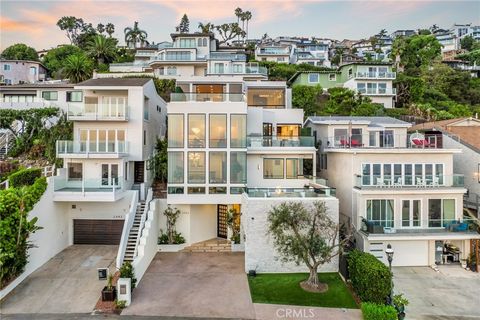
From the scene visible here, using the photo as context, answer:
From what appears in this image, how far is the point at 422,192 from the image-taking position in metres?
16.8

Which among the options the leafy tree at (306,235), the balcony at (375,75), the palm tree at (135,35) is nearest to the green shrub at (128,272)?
the leafy tree at (306,235)

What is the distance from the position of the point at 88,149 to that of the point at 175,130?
5626mm

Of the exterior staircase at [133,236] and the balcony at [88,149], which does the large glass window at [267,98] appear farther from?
the exterior staircase at [133,236]

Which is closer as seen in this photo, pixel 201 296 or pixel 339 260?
pixel 201 296

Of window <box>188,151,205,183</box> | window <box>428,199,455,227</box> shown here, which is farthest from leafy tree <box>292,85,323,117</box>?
window <box>188,151,205,183</box>

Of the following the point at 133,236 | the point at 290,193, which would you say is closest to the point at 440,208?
the point at 290,193

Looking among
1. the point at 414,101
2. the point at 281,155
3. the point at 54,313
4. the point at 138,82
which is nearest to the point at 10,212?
the point at 54,313

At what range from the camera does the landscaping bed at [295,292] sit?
1291 centimetres

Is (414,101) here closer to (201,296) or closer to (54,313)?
(201,296)

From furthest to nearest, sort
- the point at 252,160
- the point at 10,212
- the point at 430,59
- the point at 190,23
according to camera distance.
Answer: the point at 190,23 → the point at 430,59 → the point at 252,160 → the point at 10,212

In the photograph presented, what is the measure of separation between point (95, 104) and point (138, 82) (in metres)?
3.41

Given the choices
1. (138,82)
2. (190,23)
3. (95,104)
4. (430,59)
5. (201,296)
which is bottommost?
(201,296)

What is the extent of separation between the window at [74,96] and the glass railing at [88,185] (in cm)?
978

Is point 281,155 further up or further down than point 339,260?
further up
